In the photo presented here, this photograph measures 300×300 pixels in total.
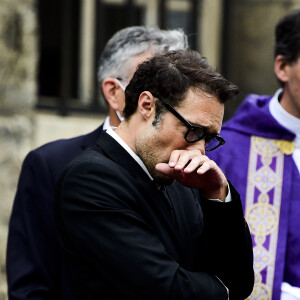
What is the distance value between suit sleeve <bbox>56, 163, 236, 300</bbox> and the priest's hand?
140 millimetres

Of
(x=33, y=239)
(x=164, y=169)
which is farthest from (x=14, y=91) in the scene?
(x=164, y=169)

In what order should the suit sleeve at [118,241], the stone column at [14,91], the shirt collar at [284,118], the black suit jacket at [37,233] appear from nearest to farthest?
1. the suit sleeve at [118,241]
2. the black suit jacket at [37,233]
3. the shirt collar at [284,118]
4. the stone column at [14,91]

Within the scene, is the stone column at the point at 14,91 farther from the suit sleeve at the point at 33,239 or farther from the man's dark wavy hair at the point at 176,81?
the man's dark wavy hair at the point at 176,81

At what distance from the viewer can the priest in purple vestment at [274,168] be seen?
3.66 meters

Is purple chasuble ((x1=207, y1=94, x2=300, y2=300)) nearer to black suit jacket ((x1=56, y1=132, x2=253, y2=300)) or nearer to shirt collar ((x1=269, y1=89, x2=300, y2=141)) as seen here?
shirt collar ((x1=269, y1=89, x2=300, y2=141))

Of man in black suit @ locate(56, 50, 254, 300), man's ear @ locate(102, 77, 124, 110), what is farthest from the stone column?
man in black suit @ locate(56, 50, 254, 300)

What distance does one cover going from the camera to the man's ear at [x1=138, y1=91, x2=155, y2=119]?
8.46 ft

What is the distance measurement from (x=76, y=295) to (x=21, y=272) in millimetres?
789

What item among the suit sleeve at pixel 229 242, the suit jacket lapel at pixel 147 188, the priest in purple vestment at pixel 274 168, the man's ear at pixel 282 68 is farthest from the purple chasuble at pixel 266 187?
the suit jacket lapel at pixel 147 188

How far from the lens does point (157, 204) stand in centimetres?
259

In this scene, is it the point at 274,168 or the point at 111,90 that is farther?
the point at 274,168

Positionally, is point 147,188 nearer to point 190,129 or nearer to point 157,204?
point 157,204

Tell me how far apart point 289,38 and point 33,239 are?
4.81 feet

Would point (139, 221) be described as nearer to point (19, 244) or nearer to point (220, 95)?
point (220, 95)
